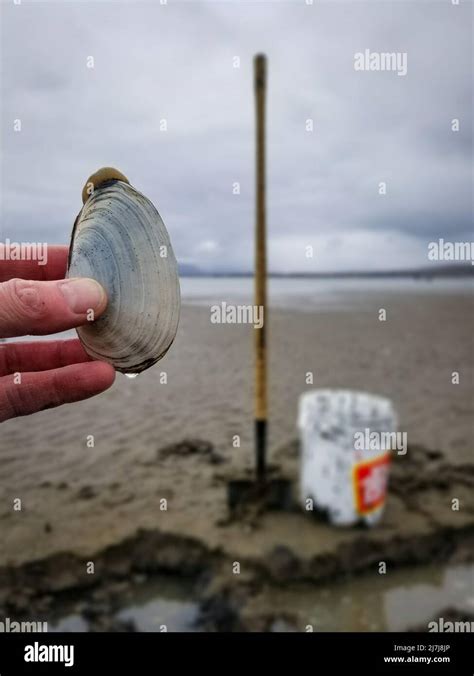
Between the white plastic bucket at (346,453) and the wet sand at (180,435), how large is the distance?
0.40m

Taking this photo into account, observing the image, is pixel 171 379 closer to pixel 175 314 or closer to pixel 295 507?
pixel 295 507

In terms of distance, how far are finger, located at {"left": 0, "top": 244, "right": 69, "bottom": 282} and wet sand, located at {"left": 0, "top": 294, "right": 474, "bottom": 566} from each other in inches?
118

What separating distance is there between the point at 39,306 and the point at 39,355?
0.74 meters

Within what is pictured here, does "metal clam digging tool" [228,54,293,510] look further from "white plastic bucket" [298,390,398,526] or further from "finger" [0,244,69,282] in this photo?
"finger" [0,244,69,282]

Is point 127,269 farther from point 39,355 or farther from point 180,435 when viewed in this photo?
point 180,435

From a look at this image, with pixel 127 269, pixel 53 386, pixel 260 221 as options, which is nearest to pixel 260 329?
pixel 260 221

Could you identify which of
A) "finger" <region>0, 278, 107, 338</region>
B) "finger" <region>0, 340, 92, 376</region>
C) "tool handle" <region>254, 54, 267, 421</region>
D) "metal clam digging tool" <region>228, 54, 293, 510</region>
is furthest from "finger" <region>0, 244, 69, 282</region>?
"tool handle" <region>254, 54, 267, 421</region>

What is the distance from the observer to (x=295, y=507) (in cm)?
482

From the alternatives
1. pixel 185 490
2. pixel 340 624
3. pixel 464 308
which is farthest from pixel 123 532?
pixel 464 308

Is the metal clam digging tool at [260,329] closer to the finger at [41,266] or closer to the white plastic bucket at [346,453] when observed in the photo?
the white plastic bucket at [346,453]

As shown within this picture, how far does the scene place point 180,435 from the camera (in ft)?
22.4

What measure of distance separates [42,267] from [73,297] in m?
0.77
